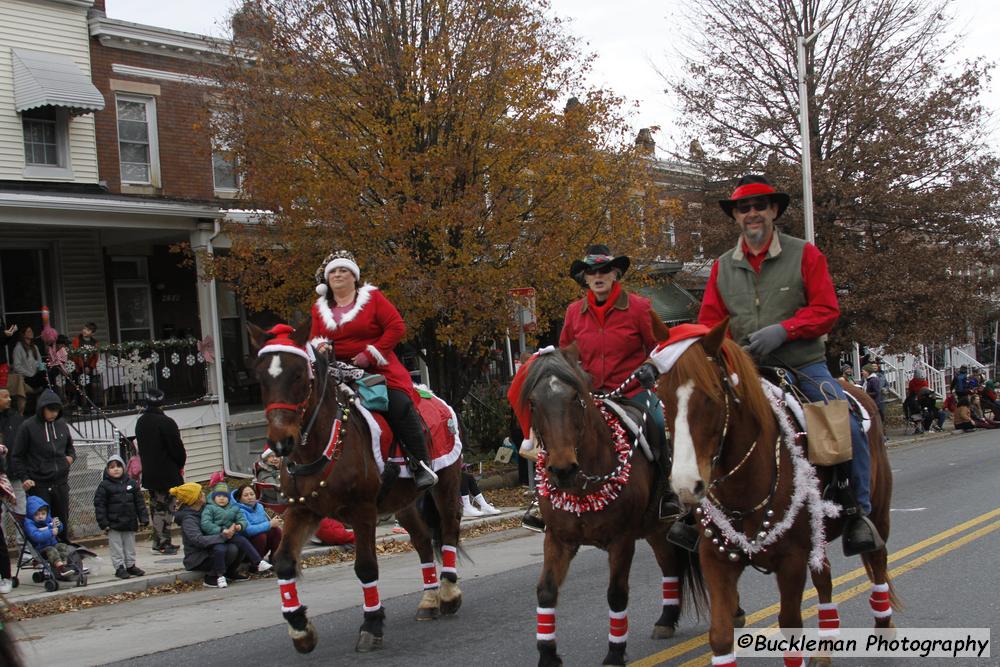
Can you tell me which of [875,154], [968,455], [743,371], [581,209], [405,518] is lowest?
[968,455]

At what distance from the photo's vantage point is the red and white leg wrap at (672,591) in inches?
277

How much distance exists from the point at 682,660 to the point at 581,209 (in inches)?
438

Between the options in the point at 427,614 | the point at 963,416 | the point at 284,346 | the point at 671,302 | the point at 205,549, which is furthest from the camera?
the point at 671,302

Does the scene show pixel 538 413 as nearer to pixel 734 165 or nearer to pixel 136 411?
pixel 136 411

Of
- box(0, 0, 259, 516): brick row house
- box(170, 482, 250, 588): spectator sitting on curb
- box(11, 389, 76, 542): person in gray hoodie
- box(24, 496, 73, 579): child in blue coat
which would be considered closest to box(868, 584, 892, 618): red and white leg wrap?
box(170, 482, 250, 588): spectator sitting on curb

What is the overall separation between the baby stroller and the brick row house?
579 cm

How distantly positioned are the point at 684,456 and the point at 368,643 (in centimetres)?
373

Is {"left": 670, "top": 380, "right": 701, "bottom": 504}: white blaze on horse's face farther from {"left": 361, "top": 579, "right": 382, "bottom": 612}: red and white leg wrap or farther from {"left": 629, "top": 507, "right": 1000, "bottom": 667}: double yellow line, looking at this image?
{"left": 361, "top": 579, "right": 382, "bottom": 612}: red and white leg wrap

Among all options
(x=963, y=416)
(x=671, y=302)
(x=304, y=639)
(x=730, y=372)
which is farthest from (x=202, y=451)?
(x=963, y=416)

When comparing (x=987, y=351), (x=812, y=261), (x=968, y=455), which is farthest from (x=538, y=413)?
(x=987, y=351)

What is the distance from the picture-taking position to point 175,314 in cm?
2198

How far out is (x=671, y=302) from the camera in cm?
2867

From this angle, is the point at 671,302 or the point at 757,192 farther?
the point at 671,302

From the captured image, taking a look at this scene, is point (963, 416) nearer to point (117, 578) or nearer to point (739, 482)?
point (117, 578)
